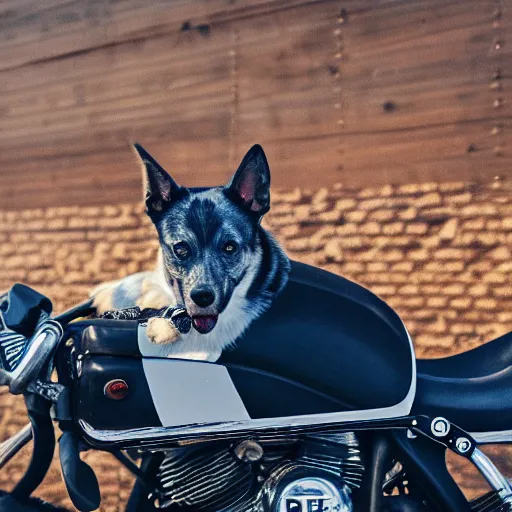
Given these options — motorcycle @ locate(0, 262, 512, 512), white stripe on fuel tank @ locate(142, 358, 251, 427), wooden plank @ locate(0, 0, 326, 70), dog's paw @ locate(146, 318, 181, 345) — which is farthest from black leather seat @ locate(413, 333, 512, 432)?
wooden plank @ locate(0, 0, 326, 70)

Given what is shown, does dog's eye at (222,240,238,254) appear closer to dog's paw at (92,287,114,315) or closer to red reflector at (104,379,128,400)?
dog's paw at (92,287,114,315)

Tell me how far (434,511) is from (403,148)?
2.21m

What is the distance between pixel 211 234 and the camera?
2.72 metres

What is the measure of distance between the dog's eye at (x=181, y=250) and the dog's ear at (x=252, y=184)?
26 centimetres

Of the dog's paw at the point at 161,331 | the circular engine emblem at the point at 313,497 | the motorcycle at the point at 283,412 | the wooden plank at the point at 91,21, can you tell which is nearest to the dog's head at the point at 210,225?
the dog's paw at the point at 161,331

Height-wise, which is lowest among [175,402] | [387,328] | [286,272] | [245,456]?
[245,456]

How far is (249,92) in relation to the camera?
446cm

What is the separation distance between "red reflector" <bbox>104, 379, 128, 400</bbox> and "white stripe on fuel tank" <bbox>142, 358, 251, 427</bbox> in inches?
3.5

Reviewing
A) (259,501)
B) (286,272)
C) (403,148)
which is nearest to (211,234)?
(286,272)

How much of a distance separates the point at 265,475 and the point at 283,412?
252mm

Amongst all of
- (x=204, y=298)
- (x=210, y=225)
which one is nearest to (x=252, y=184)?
(x=210, y=225)

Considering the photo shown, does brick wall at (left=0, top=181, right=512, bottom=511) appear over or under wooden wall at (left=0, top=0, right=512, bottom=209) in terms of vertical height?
under

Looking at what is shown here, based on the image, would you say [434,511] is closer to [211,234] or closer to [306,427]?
[306,427]

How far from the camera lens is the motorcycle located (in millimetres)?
2426
